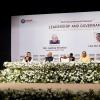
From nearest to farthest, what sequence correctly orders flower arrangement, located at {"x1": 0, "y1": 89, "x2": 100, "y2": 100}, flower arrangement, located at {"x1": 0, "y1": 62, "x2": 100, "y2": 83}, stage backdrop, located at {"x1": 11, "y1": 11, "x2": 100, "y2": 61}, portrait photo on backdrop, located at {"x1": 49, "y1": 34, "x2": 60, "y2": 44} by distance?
flower arrangement, located at {"x1": 0, "y1": 89, "x2": 100, "y2": 100} → flower arrangement, located at {"x1": 0, "y1": 62, "x2": 100, "y2": 83} → stage backdrop, located at {"x1": 11, "y1": 11, "x2": 100, "y2": 61} → portrait photo on backdrop, located at {"x1": 49, "y1": 34, "x2": 60, "y2": 44}

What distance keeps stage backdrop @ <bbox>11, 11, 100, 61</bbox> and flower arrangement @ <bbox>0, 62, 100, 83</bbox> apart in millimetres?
6275

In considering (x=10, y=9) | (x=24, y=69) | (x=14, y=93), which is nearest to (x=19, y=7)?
(x=10, y=9)

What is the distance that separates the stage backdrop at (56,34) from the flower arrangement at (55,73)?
627cm

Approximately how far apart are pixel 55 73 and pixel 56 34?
7.23 metres

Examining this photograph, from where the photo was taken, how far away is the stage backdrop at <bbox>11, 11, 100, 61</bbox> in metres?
16.0

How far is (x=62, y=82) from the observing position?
9.31m

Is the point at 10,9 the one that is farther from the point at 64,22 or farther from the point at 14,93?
the point at 14,93

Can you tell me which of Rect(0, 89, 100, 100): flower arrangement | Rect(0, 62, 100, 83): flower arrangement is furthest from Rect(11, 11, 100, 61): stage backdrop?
Rect(0, 89, 100, 100): flower arrangement

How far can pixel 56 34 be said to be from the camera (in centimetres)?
1664

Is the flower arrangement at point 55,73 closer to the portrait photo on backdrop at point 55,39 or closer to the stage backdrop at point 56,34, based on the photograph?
the stage backdrop at point 56,34

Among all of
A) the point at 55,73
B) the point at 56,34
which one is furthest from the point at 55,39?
the point at 55,73

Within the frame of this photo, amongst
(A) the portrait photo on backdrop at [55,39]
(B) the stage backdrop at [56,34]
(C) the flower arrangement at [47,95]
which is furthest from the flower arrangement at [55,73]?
(A) the portrait photo on backdrop at [55,39]

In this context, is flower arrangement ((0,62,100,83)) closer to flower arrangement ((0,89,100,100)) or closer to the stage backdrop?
flower arrangement ((0,89,100,100))

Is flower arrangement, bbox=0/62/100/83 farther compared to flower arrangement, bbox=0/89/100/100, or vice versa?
flower arrangement, bbox=0/62/100/83
